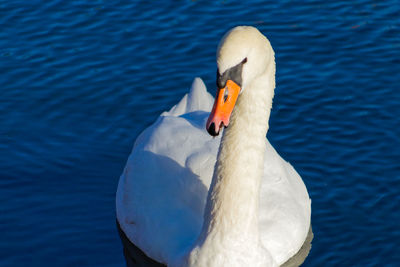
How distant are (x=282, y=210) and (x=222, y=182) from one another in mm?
1486

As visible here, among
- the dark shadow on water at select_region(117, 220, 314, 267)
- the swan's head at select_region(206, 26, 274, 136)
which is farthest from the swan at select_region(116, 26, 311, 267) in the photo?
the dark shadow on water at select_region(117, 220, 314, 267)

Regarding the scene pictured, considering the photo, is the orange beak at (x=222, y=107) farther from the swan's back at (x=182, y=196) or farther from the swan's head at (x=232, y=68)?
the swan's back at (x=182, y=196)

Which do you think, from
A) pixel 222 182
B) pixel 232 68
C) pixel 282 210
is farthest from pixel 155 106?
pixel 232 68

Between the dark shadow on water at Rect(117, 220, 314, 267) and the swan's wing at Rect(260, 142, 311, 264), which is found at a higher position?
the swan's wing at Rect(260, 142, 311, 264)

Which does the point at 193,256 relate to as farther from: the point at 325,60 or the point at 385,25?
the point at 385,25

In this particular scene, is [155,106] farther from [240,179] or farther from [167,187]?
[240,179]

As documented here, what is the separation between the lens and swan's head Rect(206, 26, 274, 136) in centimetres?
797

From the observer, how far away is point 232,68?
8109mm

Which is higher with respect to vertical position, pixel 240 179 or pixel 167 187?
pixel 240 179

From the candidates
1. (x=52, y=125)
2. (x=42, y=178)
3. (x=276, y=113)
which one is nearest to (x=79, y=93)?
(x=52, y=125)

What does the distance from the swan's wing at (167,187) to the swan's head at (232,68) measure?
6.65 ft

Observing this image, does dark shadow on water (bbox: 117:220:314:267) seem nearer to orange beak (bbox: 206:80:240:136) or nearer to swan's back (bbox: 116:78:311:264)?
swan's back (bbox: 116:78:311:264)

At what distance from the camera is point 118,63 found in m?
14.7

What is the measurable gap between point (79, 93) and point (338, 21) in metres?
4.51
